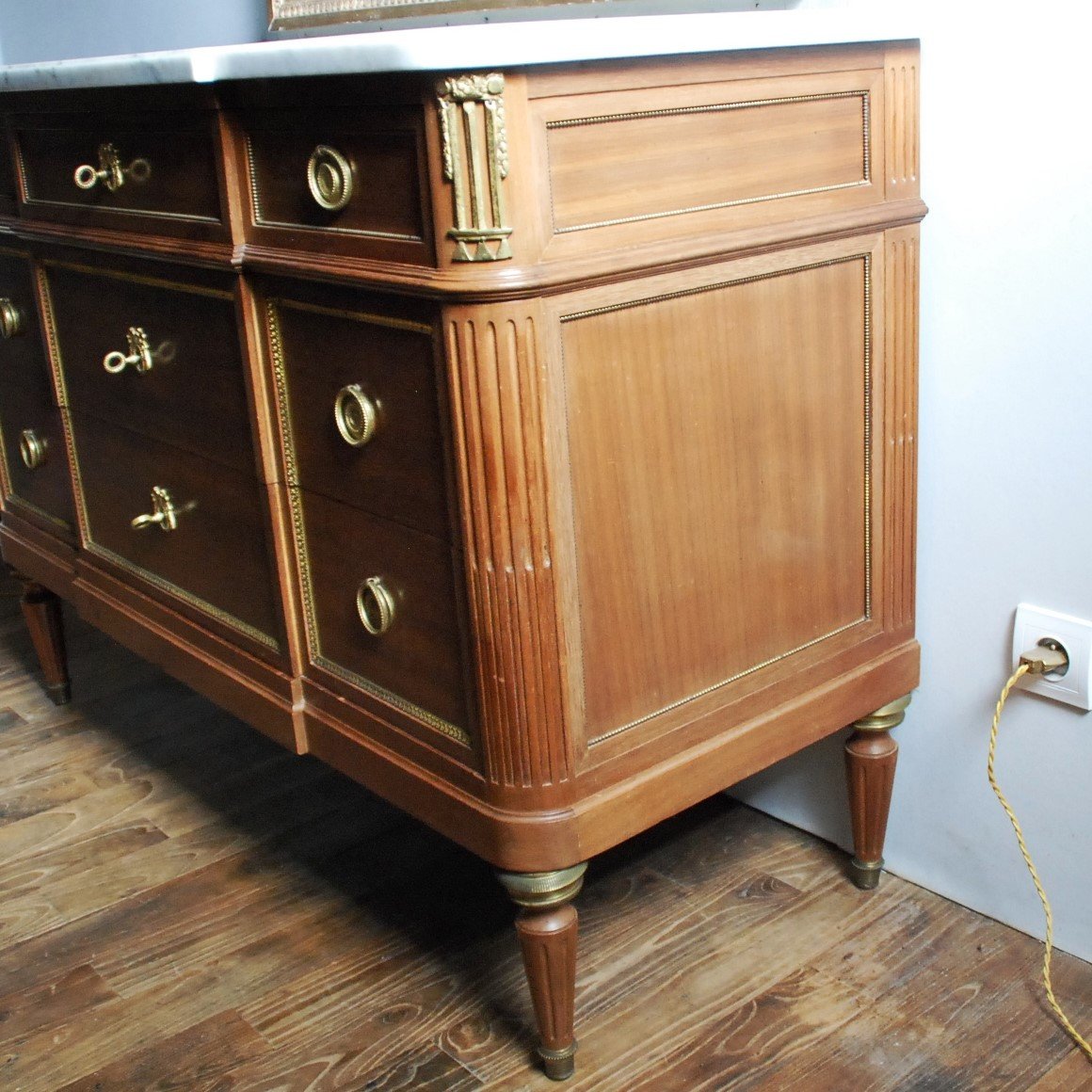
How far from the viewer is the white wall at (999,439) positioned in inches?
42.4

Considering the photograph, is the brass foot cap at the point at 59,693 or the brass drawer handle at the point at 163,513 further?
the brass foot cap at the point at 59,693

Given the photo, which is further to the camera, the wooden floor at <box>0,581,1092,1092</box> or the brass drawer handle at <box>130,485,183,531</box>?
the brass drawer handle at <box>130,485,183,531</box>

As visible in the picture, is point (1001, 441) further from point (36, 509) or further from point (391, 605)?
point (36, 509)

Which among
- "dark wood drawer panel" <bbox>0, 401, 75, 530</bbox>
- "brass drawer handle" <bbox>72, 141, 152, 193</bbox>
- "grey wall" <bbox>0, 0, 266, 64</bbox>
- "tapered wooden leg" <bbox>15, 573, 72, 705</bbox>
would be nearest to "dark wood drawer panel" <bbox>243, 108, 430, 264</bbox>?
"brass drawer handle" <bbox>72, 141, 152, 193</bbox>

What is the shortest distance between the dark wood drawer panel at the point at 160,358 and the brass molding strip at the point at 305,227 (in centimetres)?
8

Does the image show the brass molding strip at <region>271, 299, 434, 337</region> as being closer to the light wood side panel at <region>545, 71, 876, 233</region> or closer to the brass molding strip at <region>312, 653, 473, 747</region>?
the light wood side panel at <region>545, 71, 876, 233</region>

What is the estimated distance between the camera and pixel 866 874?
1320mm

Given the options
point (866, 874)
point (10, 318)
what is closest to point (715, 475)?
point (866, 874)

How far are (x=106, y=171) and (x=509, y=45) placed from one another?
563 mm

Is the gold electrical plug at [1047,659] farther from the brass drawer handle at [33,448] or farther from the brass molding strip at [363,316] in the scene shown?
the brass drawer handle at [33,448]

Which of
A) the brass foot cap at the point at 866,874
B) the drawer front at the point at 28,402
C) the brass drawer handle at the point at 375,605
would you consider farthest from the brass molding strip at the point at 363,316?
the brass foot cap at the point at 866,874

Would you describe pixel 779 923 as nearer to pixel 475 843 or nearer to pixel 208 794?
pixel 475 843

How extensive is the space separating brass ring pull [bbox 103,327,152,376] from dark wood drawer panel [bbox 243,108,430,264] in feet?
0.82

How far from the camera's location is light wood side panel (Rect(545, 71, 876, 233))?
899 mm
